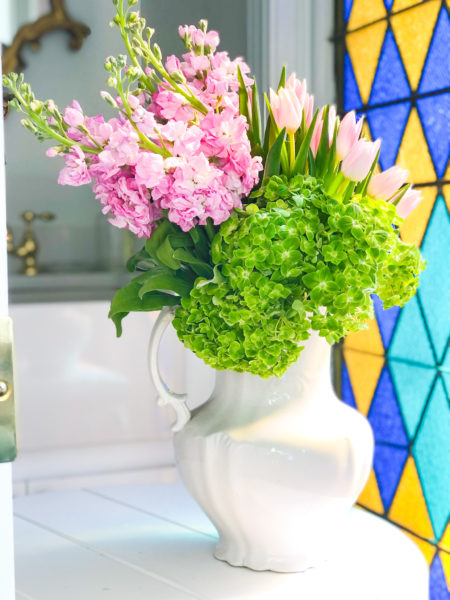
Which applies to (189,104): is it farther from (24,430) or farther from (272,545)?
(24,430)

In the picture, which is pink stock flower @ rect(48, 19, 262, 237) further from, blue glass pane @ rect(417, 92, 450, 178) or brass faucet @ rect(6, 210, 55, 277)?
brass faucet @ rect(6, 210, 55, 277)

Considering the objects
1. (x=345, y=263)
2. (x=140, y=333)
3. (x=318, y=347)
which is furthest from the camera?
(x=140, y=333)

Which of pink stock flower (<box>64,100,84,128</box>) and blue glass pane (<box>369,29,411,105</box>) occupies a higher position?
blue glass pane (<box>369,29,411,105</box>)

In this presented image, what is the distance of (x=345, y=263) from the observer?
2.67ft

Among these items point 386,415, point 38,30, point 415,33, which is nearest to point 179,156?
point 415,33

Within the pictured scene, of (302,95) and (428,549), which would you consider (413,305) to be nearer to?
(428,549)

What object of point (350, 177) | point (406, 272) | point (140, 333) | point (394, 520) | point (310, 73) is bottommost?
point (394, 520)

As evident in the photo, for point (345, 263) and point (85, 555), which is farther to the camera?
point (85, 555)

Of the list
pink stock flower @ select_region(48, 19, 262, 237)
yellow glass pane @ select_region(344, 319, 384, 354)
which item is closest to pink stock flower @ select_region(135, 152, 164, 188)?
pink stock flower @ select_region(48, 19, 262, 237)

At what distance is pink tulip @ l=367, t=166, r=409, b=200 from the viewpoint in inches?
36.1

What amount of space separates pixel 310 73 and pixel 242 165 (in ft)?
3.15

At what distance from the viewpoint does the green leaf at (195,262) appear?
87 centimetres

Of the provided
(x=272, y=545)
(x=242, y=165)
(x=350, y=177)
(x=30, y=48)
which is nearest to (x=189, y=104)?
(x=242, y=165)

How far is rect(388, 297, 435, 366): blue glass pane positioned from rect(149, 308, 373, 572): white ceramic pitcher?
0.54m
